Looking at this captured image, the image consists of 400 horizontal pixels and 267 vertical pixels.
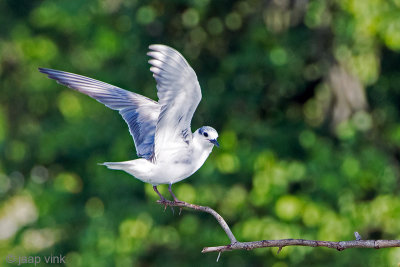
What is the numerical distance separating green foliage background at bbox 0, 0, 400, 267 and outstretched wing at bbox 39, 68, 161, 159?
2.98 m

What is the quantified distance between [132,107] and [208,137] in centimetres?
73

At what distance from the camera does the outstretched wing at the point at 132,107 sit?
3547mm

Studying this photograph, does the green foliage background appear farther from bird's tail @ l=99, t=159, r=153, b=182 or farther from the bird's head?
bird's tail @ l=99, t=159, r=153, b=182

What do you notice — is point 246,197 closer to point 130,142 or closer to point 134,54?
point 130,142

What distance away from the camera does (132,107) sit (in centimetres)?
380

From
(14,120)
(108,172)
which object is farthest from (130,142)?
(14,120)

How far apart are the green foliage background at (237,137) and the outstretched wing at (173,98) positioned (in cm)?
368

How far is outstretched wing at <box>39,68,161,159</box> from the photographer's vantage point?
3.55 m
